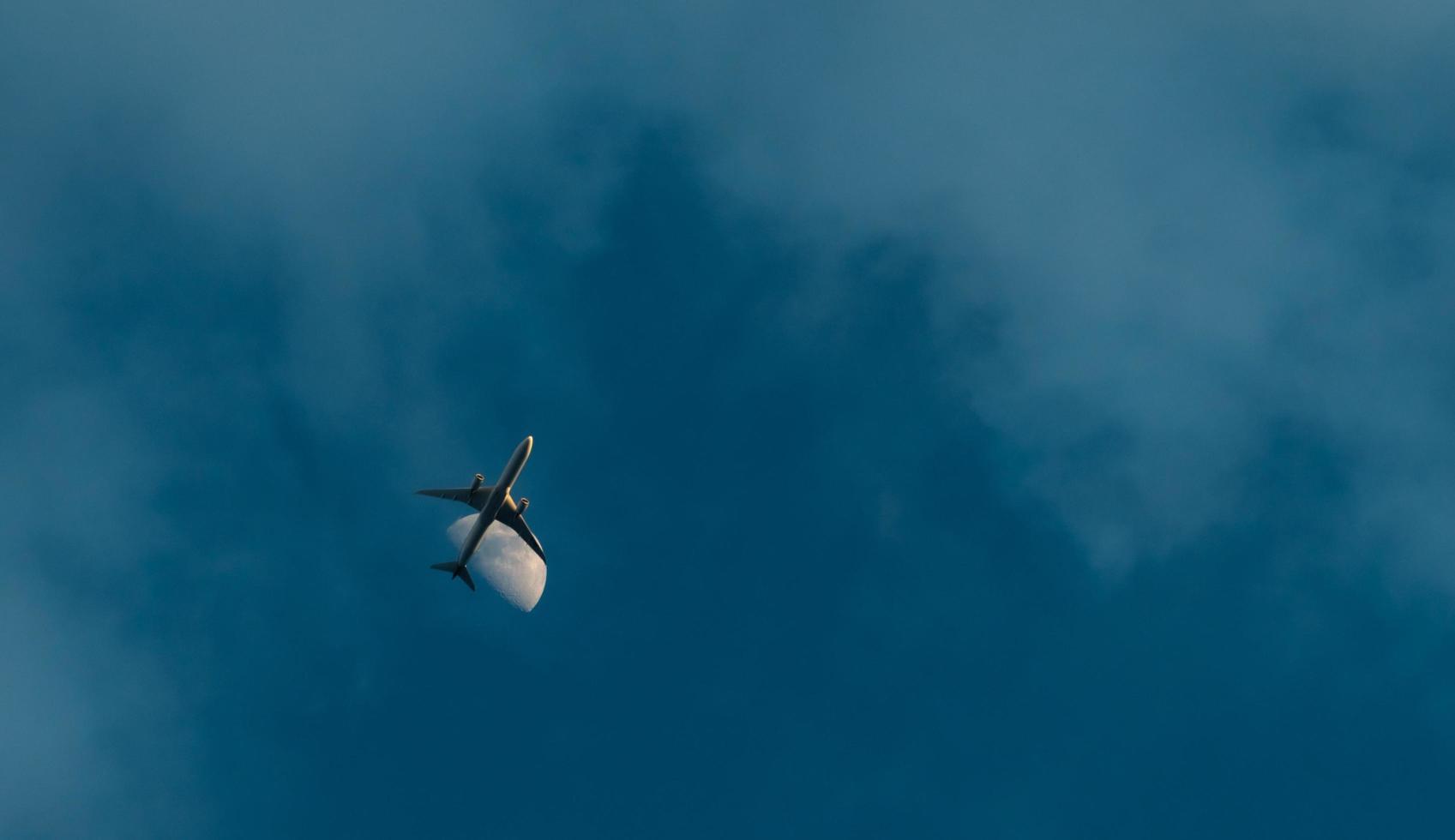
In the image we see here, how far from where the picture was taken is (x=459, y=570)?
19250 cm

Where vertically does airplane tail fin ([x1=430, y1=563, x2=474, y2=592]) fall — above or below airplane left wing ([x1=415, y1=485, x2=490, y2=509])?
below

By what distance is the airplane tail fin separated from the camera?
19212 cm

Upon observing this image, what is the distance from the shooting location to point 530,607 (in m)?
193

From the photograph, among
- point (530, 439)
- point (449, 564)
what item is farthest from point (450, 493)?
point (530, 439)

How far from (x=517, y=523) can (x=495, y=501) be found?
522 inches

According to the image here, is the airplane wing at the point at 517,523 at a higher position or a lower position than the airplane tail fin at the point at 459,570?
higher

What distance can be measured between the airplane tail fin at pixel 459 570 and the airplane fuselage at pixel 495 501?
86cm

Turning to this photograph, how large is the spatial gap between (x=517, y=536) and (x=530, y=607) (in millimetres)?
11417

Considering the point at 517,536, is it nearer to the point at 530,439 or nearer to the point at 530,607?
the point at 530,607

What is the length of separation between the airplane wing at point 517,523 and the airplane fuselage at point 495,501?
1706mm

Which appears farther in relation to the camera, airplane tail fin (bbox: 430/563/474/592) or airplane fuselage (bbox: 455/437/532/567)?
airplane tail fin (bbox: 430/563/474/592)

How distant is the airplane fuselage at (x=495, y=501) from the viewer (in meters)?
175

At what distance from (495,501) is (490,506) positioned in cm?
126

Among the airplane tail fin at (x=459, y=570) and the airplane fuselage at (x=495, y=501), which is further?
the airplane tail fin at (x=459, y=570)
